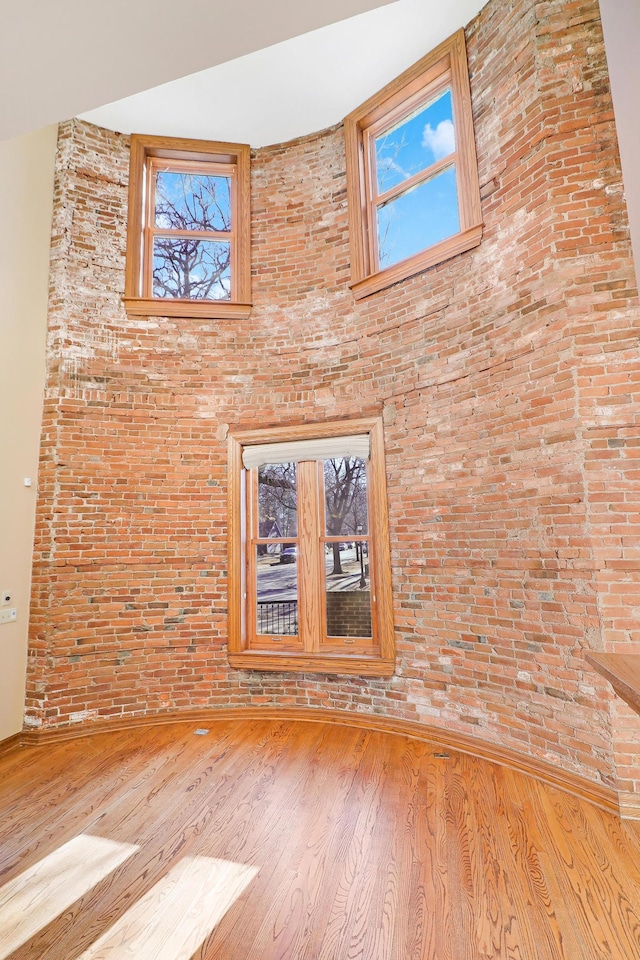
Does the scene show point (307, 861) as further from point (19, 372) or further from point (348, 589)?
point (19, 372)

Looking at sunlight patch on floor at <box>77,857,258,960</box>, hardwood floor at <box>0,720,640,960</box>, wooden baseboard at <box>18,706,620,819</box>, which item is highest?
wooden baseboard at <box>18,706,620,819</box>

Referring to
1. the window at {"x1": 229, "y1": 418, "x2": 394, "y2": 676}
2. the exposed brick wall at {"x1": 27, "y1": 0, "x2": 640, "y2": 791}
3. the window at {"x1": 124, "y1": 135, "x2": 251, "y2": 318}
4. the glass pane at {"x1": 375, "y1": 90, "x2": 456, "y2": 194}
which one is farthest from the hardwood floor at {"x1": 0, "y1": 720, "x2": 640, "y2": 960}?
Result: the glass pane at {"x1": 375, "y1": 90, "x2": 456, "y2": 194}

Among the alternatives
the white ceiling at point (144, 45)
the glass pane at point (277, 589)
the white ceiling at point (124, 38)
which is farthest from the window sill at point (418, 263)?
the white ceiling at point (124, 38)

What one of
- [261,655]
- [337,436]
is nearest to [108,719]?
[261,655]

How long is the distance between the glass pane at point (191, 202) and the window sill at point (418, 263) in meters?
1.60

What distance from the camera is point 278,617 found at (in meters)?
4.39

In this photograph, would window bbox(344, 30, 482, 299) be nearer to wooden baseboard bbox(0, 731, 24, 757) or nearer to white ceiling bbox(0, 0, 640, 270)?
white ceiling bbox(0, 0, 640, 270)

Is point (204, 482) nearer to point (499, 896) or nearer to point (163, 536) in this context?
point (163, 536)

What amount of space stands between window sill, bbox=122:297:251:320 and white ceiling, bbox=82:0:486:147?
63.4 inches

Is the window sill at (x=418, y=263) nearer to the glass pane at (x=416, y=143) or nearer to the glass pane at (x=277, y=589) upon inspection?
Result: the glass pane at (x=416, y=143)

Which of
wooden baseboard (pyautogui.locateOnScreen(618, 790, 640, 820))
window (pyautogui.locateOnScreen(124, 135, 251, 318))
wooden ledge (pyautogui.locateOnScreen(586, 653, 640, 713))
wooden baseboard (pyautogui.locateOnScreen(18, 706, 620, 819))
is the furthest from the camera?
window (pyautogui.locateOnScreen(124, 135, 251, 318))

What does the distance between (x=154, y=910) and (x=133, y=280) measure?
4429 millimetres

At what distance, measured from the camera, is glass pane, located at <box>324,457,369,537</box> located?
425cm

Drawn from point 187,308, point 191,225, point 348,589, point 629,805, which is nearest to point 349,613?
point 348,589
